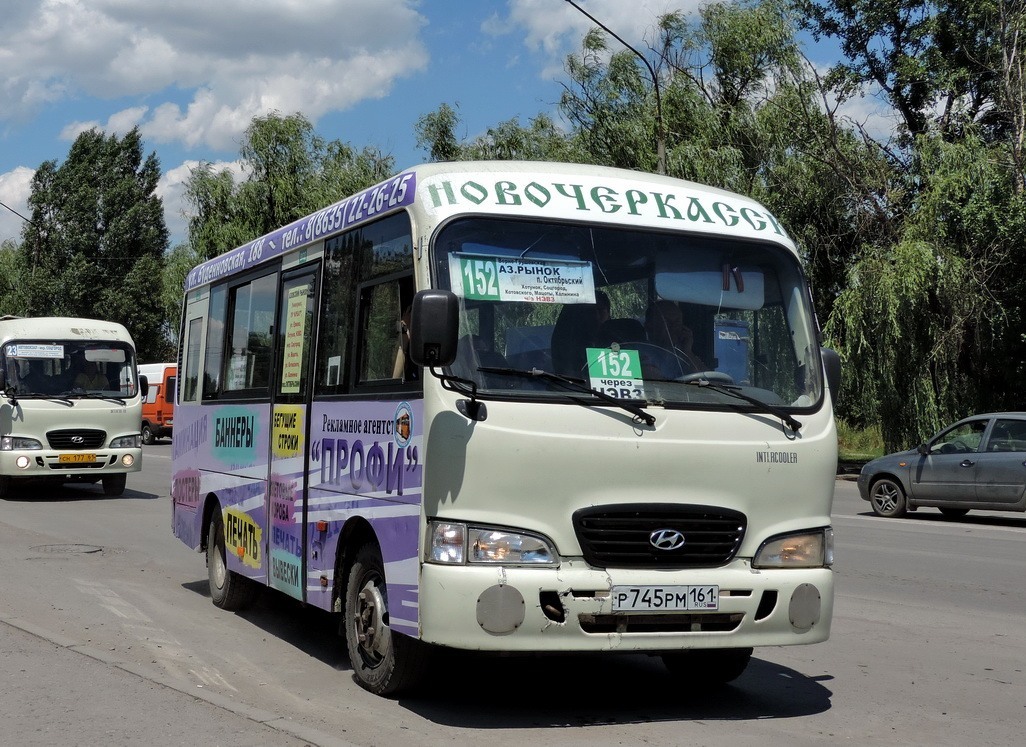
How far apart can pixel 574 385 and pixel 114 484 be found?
17067 millimetres

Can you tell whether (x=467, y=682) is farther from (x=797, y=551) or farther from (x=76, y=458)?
(x=76, y=458)

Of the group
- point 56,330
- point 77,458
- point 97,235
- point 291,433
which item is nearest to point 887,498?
point 77,458

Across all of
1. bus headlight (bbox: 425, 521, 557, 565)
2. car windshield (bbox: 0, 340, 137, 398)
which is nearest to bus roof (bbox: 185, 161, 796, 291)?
bus headlight (bbox: 425, 521, 557, 565)

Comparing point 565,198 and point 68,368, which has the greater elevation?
point 565,198

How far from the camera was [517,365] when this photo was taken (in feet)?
20.4

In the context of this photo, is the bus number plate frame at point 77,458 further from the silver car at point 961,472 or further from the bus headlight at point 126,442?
the silver car at point 961,472

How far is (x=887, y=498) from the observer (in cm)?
1992

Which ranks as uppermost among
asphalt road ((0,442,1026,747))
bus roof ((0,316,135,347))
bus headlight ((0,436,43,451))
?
bus roof ((0,316,135,347))

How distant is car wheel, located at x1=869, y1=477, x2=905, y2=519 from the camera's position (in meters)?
19.7

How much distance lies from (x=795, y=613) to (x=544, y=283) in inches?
79.5

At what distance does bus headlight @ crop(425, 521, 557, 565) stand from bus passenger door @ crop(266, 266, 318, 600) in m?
2.08

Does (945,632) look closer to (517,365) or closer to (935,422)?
(517,365)

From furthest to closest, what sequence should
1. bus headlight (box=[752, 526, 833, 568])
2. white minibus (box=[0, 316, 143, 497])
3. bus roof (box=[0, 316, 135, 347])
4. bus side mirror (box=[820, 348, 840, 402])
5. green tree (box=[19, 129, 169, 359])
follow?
green tree (box=[19, 129, 169, 359])
bus roof (box=[0, 316, 135, 347])
white minibus (box=[0, 316, 143, 497])
bus side mirror (box=[820, 348, 840, 402])
bus headlight (box=[752, 526, 833, 568])

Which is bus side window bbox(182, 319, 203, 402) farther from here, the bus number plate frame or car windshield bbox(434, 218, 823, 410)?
the bus number plate frame
